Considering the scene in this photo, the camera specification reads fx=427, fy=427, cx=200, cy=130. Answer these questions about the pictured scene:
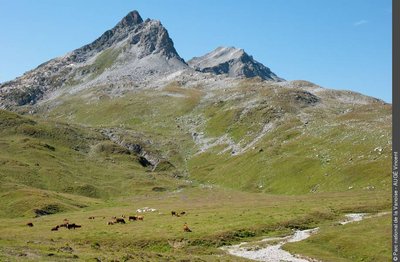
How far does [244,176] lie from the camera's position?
139750 millimetres

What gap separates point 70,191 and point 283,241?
283ft

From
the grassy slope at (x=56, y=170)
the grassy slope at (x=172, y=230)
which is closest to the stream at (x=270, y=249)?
the grassy slope at (x=172, y=230)

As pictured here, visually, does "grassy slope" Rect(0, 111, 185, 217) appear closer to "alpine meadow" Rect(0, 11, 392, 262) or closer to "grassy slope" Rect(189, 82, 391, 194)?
"alpine meadow" Rect(0, 11, 392, 262)

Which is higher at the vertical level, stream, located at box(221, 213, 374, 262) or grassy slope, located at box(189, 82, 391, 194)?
grassy slope, located at box(189, 82, 391, 194)

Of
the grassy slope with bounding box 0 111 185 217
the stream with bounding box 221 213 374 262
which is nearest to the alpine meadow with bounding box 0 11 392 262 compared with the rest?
the stream with bounding box 221 213 374 262

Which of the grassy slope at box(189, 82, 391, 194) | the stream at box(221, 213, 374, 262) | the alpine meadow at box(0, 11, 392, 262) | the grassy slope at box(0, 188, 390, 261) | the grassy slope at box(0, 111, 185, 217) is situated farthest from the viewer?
the grassy slope at box(189, 82, 391, 194)

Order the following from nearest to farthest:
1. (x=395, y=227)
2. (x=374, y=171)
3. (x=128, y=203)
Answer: (x=395, y=227)
(x=374, y=171)
(x=128, y=203)

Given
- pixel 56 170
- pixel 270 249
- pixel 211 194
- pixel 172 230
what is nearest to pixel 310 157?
pixel 211 194

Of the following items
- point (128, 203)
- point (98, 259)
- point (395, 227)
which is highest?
point (395, 227)

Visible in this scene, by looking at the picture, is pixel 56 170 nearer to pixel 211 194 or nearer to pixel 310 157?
pixel 211 194

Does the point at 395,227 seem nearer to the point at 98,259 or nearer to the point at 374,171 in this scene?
the point at 98,259

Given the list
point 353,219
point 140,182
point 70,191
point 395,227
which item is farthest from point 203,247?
point 140,182

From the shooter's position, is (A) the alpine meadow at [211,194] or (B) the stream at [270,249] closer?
(B) the stream at [270,249]

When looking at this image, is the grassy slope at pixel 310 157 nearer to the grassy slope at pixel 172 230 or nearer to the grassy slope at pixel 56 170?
the grassy slope at pixel 172 230
